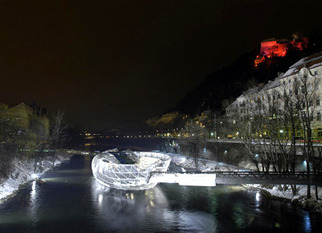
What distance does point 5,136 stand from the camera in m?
32.4

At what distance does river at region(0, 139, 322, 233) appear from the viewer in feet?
63.6

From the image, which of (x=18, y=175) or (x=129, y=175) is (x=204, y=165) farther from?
(x=18, y=175)

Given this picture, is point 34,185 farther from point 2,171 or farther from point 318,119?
point 318,119

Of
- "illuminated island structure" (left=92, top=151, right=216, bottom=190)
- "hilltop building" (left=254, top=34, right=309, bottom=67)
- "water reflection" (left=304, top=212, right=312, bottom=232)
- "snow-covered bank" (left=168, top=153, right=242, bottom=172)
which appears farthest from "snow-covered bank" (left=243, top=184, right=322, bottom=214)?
"hilltop building" (left=254, top=34, right=309, bottom=67)

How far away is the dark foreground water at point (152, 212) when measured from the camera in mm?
19391

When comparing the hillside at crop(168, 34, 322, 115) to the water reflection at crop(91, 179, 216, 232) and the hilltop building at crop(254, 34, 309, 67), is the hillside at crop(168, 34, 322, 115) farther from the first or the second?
the water reflection at crop(91, 179, 216, 232)

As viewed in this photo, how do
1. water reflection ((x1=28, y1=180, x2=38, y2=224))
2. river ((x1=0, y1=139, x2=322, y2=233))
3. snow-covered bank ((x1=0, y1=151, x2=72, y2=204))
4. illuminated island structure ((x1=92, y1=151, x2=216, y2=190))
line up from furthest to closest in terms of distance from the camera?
snow-covered bank ((x1=0, y1=151, x2=72, y2=204)), illuminated island structure ((x1=92, y1=151, x2=216, y2=190)), water reflection ((x1=28, y1=180, x2=38, y2=224)), river ((x1=0, y1=139, x2=322, y2=233))

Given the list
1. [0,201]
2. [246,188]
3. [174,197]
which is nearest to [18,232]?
[0,201]

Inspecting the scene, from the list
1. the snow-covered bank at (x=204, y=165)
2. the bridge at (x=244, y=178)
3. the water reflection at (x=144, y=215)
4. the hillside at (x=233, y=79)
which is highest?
the hillside at (x=233, y=79)

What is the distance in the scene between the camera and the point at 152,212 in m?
23.1

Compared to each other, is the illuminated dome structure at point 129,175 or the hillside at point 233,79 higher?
the hillside at point 233,79

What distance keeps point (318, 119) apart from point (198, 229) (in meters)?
29.4

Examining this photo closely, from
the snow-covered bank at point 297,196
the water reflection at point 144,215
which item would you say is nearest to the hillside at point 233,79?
the snow-covered bank at point 297,196

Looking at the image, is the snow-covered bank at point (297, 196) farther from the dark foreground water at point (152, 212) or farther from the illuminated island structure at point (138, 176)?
the illuminated island structure at point (138, 176)
